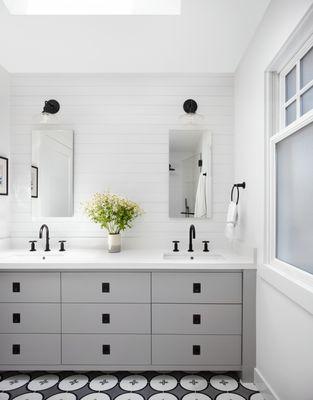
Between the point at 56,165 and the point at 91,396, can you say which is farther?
the point at 56,165

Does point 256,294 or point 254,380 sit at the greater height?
point 256,294

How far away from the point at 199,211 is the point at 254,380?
4.58 ft

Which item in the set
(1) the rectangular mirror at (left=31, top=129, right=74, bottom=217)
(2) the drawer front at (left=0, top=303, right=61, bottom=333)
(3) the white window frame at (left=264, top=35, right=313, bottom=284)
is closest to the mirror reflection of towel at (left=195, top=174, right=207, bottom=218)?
(3) the white window frame at (left=264, top=35, right=313, bottom=284)

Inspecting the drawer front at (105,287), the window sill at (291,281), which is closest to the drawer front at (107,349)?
the drawer front at (105,287)

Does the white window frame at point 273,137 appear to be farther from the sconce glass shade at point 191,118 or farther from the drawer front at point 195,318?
the sconce glass shade at point 191,118

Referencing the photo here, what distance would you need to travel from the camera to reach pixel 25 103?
2.72m

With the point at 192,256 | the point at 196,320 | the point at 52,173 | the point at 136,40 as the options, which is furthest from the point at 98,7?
the point at 196,320

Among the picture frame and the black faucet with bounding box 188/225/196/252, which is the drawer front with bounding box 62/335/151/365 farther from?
the picture frame

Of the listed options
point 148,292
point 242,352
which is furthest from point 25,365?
point 242,352

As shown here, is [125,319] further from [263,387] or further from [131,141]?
[131,141]

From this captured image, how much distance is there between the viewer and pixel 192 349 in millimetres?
2092

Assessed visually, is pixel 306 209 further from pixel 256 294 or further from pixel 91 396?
pixel 91 396

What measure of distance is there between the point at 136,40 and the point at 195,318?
7.01 feet

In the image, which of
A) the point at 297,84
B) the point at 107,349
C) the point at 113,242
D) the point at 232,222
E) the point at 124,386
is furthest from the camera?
the point at 113,242
